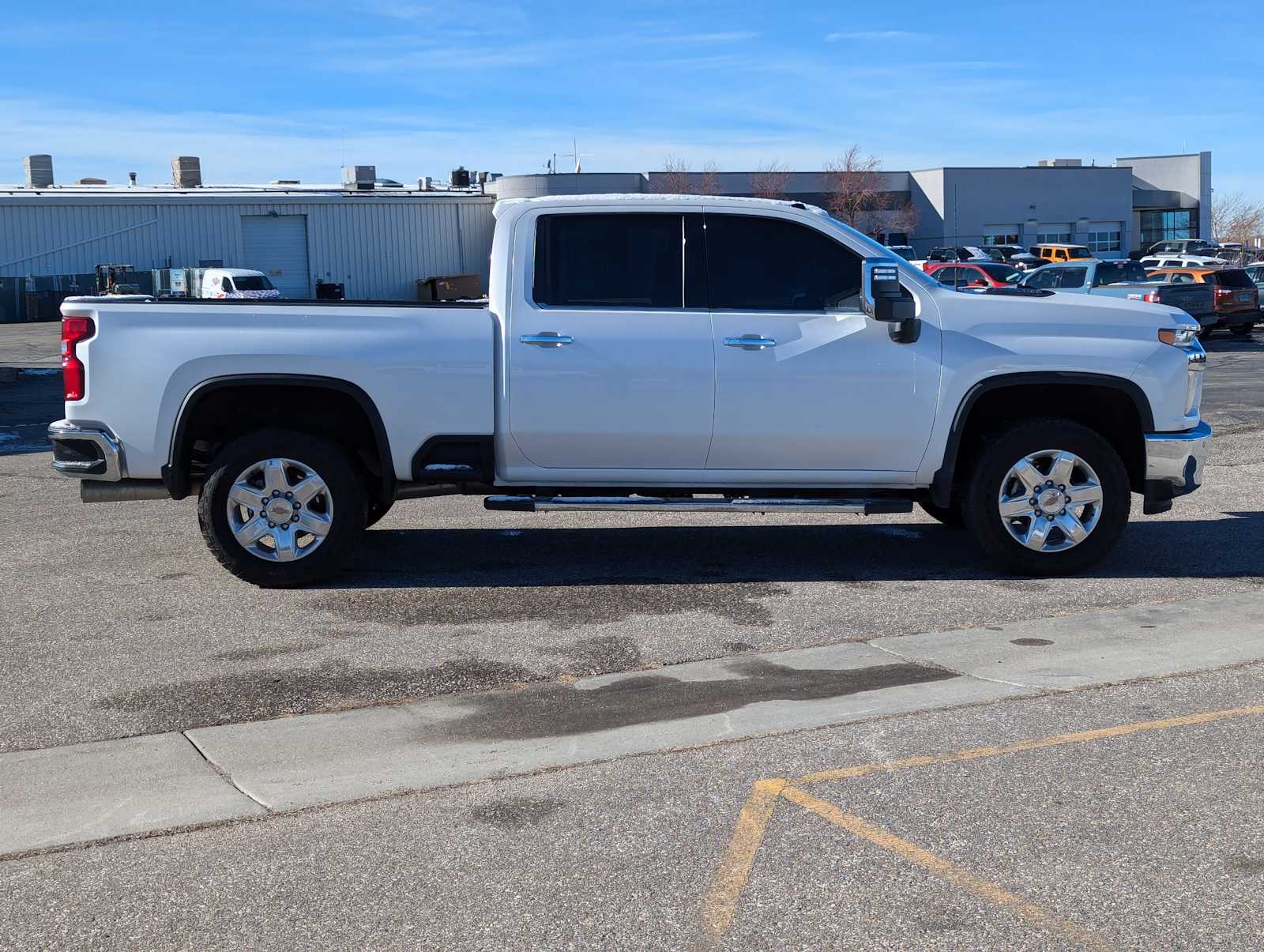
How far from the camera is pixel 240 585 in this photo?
320 inches

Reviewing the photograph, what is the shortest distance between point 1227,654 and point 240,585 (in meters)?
5.28

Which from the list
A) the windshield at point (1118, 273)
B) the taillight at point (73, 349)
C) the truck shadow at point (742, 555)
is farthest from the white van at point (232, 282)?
the taillight at point (73, 349)

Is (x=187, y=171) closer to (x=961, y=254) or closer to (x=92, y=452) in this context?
(x=961, y=254)

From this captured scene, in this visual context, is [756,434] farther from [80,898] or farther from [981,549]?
[80,898]

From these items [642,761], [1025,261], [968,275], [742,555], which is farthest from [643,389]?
[1025,261]

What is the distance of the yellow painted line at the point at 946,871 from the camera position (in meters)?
3.83

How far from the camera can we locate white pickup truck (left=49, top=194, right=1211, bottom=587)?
7.77 m

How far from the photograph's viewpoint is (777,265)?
26.4 ft

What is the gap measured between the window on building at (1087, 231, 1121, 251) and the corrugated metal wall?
41444mm

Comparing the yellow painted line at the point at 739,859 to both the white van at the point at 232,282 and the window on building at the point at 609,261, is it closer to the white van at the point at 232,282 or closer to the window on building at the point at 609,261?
the window on building at the point at 609,261

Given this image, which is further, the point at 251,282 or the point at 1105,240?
the point at 1105,240

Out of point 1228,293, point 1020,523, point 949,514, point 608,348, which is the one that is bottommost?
point 949,514

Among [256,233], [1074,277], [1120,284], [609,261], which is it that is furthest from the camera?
[256,233]

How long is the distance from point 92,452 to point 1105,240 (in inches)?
3293
